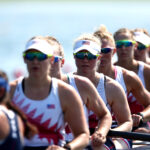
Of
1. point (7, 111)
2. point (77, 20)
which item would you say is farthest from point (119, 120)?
point (77, 20)

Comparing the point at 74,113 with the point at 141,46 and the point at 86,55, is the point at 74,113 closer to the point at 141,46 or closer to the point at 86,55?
the point at 86,55

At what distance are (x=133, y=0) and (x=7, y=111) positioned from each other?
59204mm

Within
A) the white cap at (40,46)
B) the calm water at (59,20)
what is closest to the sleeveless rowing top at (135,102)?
the white cap at (40,46)

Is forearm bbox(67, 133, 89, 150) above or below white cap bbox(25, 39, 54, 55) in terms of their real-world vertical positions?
below

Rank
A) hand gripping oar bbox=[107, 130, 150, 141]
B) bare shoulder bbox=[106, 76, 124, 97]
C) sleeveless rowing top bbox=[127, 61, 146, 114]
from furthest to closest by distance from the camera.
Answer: sleeveless rowing top bbox=[127, 61, 146, 114] < bare shoulder bbox=[106, 76, 124, 97] < hand gripping oar bbox=[107, 130, 150, 141]

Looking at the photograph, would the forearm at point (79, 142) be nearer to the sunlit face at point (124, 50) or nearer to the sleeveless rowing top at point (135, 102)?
the sleeveless rowing top at point (135, 102)

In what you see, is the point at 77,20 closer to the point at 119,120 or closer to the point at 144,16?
the point at 144,16

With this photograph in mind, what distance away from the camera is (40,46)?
4.92m

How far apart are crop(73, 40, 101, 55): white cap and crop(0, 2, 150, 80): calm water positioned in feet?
62.6

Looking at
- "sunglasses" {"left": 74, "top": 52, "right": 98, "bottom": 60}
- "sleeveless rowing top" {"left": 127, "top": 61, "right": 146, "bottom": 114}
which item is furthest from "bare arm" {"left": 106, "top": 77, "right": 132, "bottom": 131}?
"sleeveless rowing top" {"left": 127, "top": 61, "right": 146, "bottom": 114}

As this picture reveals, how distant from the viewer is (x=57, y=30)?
4128 cm

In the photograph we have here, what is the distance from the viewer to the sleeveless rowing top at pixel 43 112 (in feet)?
16.0

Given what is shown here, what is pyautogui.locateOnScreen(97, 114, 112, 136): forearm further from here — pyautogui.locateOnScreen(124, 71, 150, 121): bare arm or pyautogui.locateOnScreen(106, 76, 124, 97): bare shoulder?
pyautogui.locateOnScreen(124, 71, 150, 121): bare arm

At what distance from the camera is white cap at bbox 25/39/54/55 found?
4.88 metres
